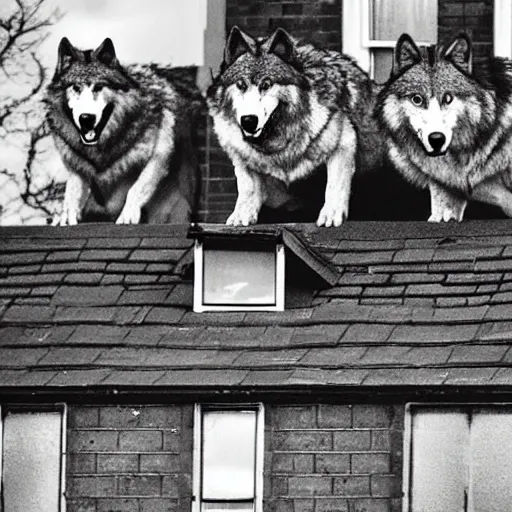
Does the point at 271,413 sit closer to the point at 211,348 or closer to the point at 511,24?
the point at 211,348

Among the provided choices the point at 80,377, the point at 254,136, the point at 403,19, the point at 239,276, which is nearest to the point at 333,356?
the point at 239,276

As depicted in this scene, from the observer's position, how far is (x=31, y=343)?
2080 centimetres

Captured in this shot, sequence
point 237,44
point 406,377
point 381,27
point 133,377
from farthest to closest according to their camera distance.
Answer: point 381,27, point 237,44, point 133,377, point 406,377

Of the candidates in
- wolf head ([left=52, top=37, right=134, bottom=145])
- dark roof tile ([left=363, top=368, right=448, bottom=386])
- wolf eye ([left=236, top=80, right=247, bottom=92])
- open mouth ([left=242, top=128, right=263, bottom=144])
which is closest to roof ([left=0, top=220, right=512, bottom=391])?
dark roof tile ([left=363, top=368, right=448, bottom=386])

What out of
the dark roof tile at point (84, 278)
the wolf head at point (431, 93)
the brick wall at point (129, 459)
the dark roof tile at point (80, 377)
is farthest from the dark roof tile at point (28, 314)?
the wolf head at point (431, 93)

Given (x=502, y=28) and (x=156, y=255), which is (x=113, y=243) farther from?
(x=502, y=28)

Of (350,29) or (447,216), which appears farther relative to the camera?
(350,29)

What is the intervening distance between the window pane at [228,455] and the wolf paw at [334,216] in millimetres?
2245

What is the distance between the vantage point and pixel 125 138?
22.2 meters

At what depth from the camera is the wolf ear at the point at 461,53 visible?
21500 millimetres

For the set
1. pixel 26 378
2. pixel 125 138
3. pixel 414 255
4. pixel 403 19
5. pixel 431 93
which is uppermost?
pixel 403 19

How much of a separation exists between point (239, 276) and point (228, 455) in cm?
178

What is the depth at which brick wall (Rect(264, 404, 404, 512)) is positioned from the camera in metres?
20.0

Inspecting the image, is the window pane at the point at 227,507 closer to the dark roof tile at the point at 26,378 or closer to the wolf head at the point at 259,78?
the dark roof tile at the point at 26,378
